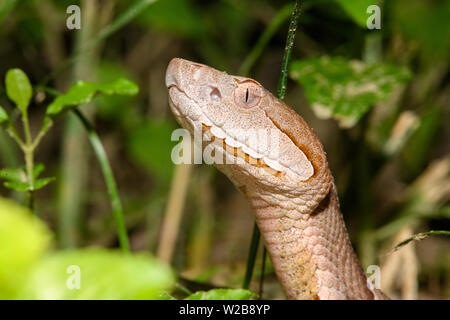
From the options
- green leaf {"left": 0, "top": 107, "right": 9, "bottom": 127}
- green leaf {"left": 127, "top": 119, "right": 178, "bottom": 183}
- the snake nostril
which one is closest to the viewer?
green leaf {"left": 0, "top": 107, "right": 9, "bottom": 127}

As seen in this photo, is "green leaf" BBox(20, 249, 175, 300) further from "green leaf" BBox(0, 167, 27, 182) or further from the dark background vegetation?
the dark background vegetation

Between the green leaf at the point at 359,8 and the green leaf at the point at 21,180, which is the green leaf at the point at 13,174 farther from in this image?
the green leaf at the point at 359,8

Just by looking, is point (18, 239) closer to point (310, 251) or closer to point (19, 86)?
point (19, 86)

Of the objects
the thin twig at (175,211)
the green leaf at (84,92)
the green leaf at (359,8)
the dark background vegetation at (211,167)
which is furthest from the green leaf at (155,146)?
the green leaf at (84,92)

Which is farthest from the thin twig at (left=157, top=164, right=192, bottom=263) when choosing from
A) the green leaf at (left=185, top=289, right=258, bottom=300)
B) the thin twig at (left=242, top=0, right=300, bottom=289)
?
the green leaf at (left=185, top=289, right=258, bottom=300)

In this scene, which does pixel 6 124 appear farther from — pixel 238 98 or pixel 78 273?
pixel 78 273

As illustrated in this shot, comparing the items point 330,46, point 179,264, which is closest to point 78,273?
point 330,46
